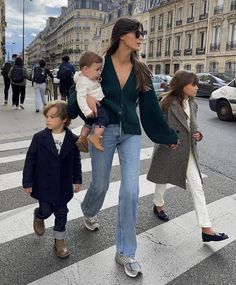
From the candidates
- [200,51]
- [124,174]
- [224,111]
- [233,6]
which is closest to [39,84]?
[224,111]

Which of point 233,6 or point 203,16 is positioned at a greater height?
point 233,6

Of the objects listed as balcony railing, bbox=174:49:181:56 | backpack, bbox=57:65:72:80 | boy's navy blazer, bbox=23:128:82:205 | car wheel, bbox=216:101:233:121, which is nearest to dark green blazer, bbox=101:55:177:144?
boy's navy blazer, bbox=23:128:82:205

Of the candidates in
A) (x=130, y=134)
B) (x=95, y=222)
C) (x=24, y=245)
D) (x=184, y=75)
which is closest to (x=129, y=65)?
(x=130, y=134)

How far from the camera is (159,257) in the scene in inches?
130

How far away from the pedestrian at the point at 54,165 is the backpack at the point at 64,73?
1025 centimetres

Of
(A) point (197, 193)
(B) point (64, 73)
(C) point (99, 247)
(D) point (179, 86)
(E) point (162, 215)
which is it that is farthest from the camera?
(B) point (64, 73)

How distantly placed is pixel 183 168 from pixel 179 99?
683mm

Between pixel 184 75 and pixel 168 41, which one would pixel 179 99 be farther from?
pixel 168 41

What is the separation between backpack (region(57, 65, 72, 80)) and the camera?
43.1 feet

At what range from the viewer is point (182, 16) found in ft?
152

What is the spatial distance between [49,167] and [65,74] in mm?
10563

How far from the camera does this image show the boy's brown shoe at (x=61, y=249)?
3.23 metres

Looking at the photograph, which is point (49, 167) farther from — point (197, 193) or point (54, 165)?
point (197, 193)

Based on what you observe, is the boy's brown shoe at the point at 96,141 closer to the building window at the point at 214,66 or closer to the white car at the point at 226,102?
the white car at the point at 226,102
